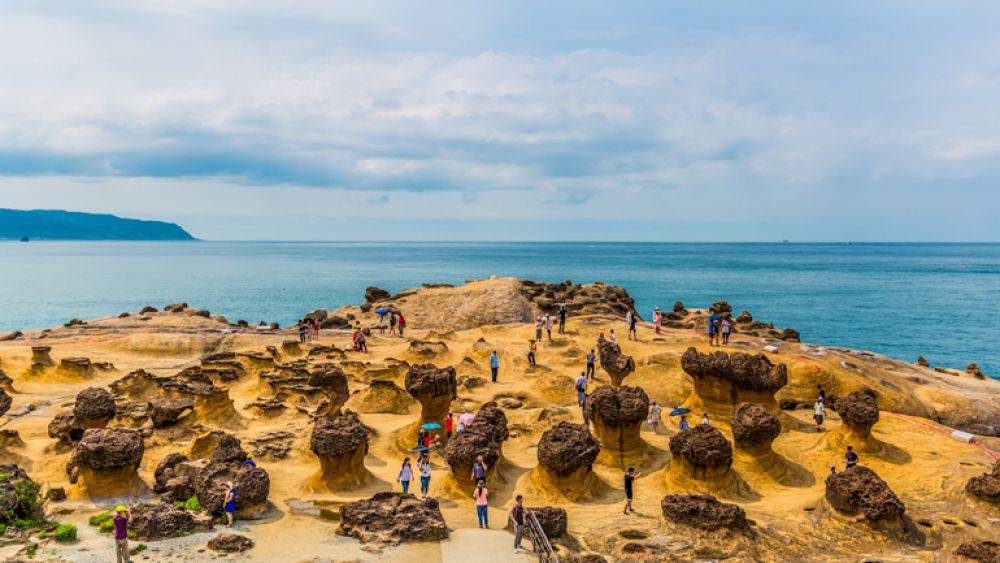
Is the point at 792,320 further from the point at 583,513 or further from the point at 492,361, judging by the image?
the point at 583,513

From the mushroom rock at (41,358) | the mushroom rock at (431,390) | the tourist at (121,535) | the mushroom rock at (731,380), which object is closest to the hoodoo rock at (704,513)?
the mushroom rock at (731,380)

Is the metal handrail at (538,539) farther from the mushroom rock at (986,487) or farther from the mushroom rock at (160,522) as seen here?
the mushroom rock at (986,487)

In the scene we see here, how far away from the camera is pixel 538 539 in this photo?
17953mm

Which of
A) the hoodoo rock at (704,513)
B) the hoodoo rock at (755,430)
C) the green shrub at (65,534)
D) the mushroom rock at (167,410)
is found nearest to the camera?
the green shrub at (65,534)

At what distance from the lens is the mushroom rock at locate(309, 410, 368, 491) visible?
79.8 ft

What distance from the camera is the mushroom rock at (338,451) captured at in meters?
24.3

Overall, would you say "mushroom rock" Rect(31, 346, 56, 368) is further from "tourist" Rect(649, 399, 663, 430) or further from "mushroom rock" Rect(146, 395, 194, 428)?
"tourist" Rect(649, 399, 663, 430)

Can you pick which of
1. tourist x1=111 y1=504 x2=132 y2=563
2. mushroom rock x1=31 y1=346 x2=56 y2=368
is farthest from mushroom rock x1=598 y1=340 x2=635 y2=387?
mushroom rock x1=31 y1=346 x2=56 y2=368

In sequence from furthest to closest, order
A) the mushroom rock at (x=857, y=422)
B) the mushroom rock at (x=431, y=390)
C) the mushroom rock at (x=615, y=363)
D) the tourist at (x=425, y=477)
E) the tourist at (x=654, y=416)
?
the mushroom rock at (x=615, y=363) < the tourist at (x=654, y=416) < the mushroom rock at (x=431, y=390) < the mushroom rock at (x=857, y=422) < the tourist at (x=425, y=477)

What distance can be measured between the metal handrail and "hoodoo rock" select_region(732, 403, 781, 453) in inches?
430

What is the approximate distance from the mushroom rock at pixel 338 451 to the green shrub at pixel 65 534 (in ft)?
25.7

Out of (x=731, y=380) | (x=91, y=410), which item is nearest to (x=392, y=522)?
(x=91, y=410)

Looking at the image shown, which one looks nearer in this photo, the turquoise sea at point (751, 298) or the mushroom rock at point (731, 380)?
the mushroom rock at point (731, 380)

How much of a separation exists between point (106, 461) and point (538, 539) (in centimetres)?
1442
